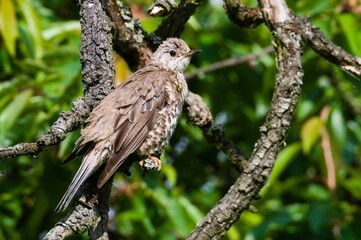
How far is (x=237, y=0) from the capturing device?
478 centimetres

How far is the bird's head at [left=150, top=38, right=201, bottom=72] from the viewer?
5297 millimetres

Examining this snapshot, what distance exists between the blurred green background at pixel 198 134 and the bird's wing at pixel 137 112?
634 mm

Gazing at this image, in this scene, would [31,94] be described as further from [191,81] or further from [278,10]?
[278,10]

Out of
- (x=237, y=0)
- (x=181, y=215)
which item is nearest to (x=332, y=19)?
(x=237, y=0)

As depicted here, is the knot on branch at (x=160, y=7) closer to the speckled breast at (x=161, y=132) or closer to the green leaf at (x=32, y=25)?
the speckled breast at (x=161, y=132)

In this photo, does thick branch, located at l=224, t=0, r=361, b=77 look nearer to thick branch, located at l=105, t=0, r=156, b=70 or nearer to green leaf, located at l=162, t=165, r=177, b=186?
thick branch, located at l=105, t=0, r=156, b=70

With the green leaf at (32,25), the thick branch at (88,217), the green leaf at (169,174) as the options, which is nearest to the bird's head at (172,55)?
the green leaf at (169,174)

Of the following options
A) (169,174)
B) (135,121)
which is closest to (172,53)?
(135,121)

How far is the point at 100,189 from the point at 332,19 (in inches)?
110

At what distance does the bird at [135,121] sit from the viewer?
173 inches

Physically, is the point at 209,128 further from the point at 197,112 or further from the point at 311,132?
the point at 311,132

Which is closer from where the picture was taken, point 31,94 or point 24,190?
point 31,94

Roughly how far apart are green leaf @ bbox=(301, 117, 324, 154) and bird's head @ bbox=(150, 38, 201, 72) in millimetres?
1269

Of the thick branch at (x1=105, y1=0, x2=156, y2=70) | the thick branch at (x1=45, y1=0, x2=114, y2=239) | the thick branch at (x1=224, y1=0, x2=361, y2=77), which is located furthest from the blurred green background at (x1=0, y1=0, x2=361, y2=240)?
the thick branch at (x1=45, y1=0, x2=114, y2=239)
